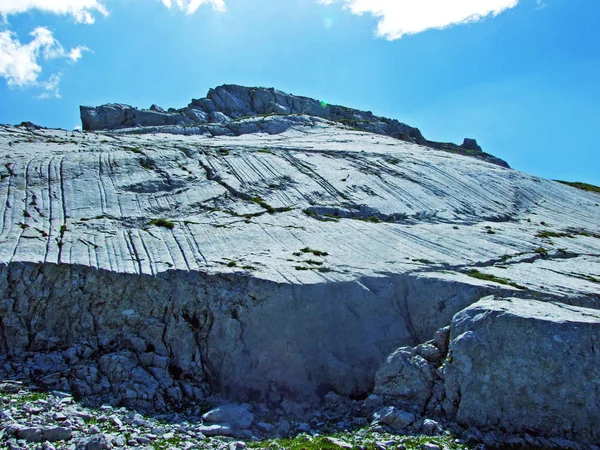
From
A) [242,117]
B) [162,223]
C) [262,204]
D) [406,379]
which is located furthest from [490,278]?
[242,117]

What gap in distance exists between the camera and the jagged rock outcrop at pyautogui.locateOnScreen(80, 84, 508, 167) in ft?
216

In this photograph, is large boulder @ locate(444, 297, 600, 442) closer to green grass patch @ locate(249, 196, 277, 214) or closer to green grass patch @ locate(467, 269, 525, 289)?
green grass patch @ locate(467, 269, 525, 289)

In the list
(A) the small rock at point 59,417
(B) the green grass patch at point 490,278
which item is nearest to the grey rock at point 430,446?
(B) the green grass patch at point 490,278

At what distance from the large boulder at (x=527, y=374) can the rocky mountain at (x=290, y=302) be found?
47 mm

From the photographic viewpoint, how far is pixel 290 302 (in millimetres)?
19844

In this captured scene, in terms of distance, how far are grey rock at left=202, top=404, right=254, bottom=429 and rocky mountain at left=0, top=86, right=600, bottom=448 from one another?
3.92 feet

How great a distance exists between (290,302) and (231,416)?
536cm

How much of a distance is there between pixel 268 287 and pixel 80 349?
840 cm

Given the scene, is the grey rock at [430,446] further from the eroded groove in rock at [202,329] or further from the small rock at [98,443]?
the small rock at [98,443]

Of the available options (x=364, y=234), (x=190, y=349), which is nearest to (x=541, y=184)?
(x=364, y=234)

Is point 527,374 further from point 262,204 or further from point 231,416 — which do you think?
point 262,204

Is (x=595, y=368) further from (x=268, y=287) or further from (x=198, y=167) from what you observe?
(x=198, y=167)

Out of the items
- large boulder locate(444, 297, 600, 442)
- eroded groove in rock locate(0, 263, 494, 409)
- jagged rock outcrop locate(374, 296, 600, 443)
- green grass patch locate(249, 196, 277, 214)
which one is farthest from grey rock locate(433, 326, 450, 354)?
green grass patch locate(249, 196, 277, 214)

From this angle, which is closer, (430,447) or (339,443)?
(430,447)
